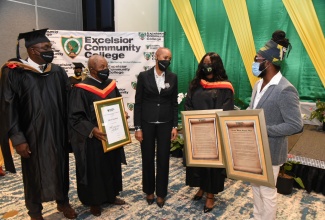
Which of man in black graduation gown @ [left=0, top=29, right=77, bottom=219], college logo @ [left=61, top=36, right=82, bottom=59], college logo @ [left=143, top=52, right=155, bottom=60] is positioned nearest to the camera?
man in black graduation gown @ [left=0, top=29, right=77, bottom=219]

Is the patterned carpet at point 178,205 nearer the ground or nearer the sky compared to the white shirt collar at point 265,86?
nearer the ground

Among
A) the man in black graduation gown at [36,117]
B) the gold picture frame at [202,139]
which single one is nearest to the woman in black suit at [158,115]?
the gold picture frame at [202,139]

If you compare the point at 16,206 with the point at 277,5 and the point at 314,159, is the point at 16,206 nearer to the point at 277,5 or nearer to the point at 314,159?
the point at 314,159

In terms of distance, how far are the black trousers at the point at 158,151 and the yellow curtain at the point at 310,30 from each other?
337 cm

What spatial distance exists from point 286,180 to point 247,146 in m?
1.67

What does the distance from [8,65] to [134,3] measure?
15.5 feet

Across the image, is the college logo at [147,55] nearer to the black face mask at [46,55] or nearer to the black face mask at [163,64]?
the black face mask at [163,64]

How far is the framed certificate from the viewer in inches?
95.8

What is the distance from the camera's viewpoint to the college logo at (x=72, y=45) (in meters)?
5.56

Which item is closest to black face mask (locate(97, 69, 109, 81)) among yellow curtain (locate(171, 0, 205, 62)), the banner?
the banner

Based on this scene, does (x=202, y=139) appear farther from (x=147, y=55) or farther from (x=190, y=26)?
(x=190, y=26)

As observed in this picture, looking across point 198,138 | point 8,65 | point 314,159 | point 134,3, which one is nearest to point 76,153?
point 8,65

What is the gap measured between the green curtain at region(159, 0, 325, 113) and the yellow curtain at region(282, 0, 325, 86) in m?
0.15

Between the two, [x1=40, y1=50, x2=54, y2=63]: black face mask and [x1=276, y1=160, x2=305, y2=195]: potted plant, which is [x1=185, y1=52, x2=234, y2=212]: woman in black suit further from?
[x1=40, y1=50, x2=54, y2=63]: black face mask
